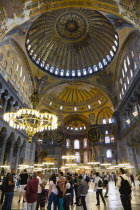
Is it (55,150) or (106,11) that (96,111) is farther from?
(106,11)

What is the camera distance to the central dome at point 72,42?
1873cm

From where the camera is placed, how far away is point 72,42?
22.3 m

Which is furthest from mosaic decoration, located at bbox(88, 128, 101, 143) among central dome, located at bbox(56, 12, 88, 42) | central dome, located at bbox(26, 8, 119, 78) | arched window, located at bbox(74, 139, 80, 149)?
central dome, located at bbox(56, 12, 88, 42)

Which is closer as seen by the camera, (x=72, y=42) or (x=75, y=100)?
(x=72, y=42)

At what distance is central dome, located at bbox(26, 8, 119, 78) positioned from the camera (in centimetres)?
1873

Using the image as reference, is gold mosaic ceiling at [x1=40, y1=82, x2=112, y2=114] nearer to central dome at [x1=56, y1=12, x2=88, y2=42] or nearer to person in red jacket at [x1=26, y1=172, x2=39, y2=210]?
central dome at [x1=56, y1=12, x2=88, y2=42]

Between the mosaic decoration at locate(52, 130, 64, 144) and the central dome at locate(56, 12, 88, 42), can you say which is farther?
the mosaic decoration at locate(52, 130, 64, 144)

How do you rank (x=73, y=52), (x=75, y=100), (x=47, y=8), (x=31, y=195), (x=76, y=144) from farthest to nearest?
(x=76, y=144) → (x=75, y=100) → (x=73, y=52) → (x=47, y=8) → (x=31, y=195)

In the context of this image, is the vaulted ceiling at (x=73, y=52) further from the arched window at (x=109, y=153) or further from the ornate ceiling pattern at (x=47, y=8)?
the arched window at (x=109, y=153)

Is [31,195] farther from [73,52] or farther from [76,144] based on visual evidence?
[76,144]

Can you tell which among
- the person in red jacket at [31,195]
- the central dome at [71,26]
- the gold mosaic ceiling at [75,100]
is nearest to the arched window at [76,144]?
the gold mosaic ceiling at [75,100]

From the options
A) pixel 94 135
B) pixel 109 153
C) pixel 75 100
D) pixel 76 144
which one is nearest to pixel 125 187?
pixel 94 135

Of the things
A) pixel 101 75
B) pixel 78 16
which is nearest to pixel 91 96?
pixel 101 75

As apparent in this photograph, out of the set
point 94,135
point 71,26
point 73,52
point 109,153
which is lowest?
point 109,153
